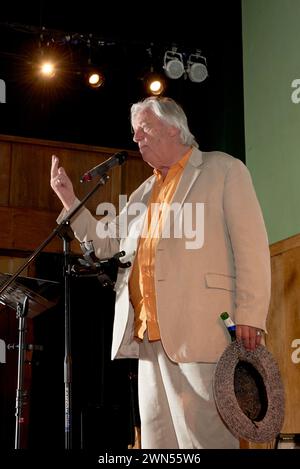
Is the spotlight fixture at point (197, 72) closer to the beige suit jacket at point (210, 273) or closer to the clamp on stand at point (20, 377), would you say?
the clamp on stand at point (20, 377)

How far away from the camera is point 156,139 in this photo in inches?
102

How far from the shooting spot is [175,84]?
6578 mm

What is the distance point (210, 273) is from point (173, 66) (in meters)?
3.71

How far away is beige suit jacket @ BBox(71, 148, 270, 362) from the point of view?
2.29 meters

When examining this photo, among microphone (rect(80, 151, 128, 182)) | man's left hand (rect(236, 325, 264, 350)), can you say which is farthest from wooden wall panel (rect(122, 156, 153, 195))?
man's left hand (rect(236, 325, 264, 350))

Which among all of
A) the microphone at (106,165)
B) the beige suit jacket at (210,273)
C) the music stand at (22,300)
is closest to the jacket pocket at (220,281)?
the beige suit jacket at (210,273)

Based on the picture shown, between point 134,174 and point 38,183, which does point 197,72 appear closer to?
point 134,174

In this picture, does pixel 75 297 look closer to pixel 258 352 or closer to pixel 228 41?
pixel 228 41

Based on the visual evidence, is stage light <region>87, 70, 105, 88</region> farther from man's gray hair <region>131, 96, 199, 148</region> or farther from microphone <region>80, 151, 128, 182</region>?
man's gray hair <region>131, 96, 199, 148</region>

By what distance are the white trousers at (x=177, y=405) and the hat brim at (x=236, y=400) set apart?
89 mm

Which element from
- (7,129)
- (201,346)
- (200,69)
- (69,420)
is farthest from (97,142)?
(201,346)

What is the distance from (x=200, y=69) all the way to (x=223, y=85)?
342mm

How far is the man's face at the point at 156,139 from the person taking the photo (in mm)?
2596

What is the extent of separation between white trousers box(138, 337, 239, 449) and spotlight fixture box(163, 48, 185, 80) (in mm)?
3765
